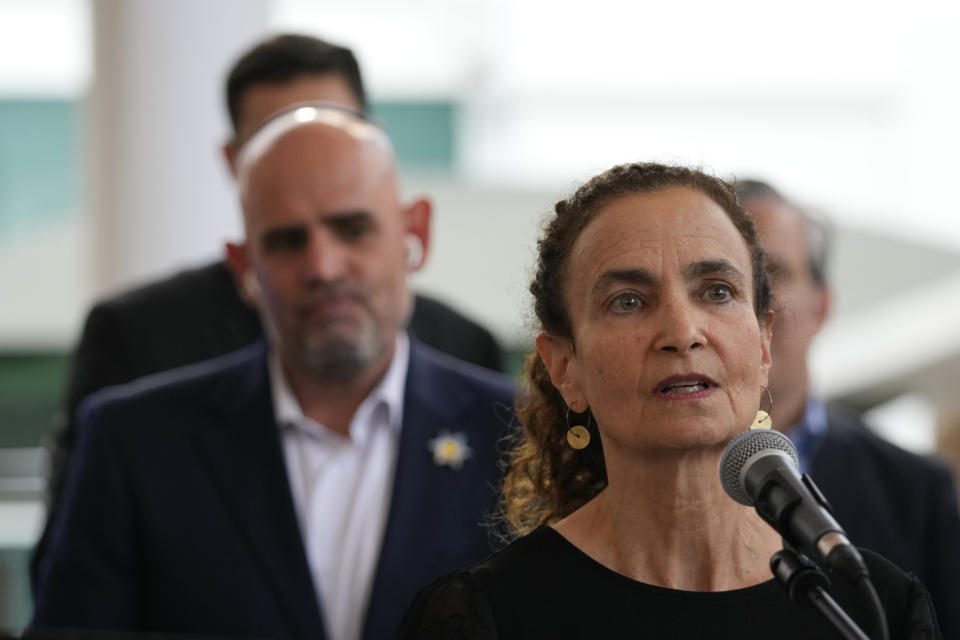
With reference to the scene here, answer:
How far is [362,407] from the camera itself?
9.16ft

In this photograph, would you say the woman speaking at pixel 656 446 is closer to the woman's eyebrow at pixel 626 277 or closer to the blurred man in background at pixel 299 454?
the woman's eyebrow at pixel 626 277

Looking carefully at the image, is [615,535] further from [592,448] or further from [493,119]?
[493,119]

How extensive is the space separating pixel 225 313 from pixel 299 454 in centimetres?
66

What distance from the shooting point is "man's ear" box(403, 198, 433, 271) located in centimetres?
295

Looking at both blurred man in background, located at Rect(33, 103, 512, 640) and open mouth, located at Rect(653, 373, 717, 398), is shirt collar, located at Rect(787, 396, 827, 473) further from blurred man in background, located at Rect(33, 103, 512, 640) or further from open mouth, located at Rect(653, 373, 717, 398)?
open mouth, located at Rect(653, 373, 717, 398)

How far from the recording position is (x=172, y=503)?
2652 mm

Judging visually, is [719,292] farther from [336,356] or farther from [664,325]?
[336,356]

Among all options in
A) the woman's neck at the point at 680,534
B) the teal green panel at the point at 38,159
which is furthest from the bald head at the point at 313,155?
the teal green panel at the point at 38,159

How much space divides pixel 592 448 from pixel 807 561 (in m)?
0.55

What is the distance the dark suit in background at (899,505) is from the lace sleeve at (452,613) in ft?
3.40

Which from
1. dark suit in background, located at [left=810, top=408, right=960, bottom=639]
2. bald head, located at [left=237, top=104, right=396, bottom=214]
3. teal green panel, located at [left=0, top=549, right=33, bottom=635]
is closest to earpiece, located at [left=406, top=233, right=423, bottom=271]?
bald head, located at [left=237, top=104, right=396, bottom=214]

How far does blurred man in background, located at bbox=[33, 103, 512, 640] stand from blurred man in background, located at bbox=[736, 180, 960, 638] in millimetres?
615

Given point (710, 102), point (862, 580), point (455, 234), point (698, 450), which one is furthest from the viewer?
point (710, 102)

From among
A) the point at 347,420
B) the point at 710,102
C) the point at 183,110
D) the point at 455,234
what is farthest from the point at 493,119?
the point at 347,420
